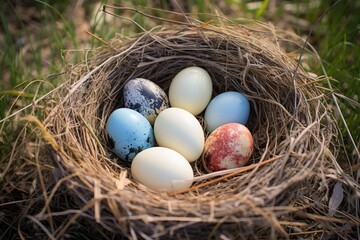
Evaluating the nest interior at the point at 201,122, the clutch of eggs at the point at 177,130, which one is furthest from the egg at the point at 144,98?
the nest interior at the point at 201,122

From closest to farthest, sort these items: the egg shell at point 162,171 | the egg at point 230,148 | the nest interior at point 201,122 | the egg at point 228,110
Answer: the nest interior at point 201,122 < the egg shell at point 162,171 < the egg at point 230,148 < the egg at point 228,110

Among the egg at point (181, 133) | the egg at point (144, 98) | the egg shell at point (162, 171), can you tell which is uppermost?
the egg at point (144, 98)

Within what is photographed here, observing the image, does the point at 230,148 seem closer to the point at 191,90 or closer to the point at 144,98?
the point at 191,90

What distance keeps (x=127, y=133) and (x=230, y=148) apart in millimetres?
440

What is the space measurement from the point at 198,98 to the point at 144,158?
1.49 feet

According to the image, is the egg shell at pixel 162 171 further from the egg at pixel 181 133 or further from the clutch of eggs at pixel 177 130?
the egg at pixel 181 133

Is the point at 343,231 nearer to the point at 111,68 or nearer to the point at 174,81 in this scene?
the point at 174,81

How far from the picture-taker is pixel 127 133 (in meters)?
1.97

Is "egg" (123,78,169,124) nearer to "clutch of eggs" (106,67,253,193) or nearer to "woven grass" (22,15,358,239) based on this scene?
"clutch of eggs" (106,67,253,193)

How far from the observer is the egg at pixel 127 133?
1974mm

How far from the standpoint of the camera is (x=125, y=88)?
2145mm

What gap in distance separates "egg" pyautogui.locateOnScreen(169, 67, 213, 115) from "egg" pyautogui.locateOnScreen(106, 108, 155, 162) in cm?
23

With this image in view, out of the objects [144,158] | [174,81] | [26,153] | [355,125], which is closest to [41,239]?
[26,153]

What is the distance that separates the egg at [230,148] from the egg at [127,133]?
0.30 m
